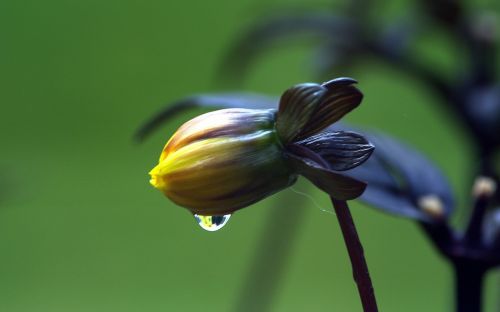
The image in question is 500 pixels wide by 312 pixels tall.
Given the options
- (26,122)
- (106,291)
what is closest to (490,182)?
(106,291)

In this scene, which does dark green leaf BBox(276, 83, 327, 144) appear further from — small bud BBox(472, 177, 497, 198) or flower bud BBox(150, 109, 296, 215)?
small bud BBox(472, 177, 497, 198)

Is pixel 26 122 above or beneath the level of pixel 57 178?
above

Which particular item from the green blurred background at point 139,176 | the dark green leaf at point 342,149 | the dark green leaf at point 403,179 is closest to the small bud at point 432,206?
the dark green leaf at point 403,179

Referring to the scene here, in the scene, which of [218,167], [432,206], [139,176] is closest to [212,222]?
[218,167]

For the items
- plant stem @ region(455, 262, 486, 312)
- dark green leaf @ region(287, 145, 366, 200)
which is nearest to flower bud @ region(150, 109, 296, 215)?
dark green leaf @ region(287, 145, 366, 200)

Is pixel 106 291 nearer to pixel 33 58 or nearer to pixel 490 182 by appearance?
pixel 33 58

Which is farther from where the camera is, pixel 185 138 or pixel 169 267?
pixel 169 267
